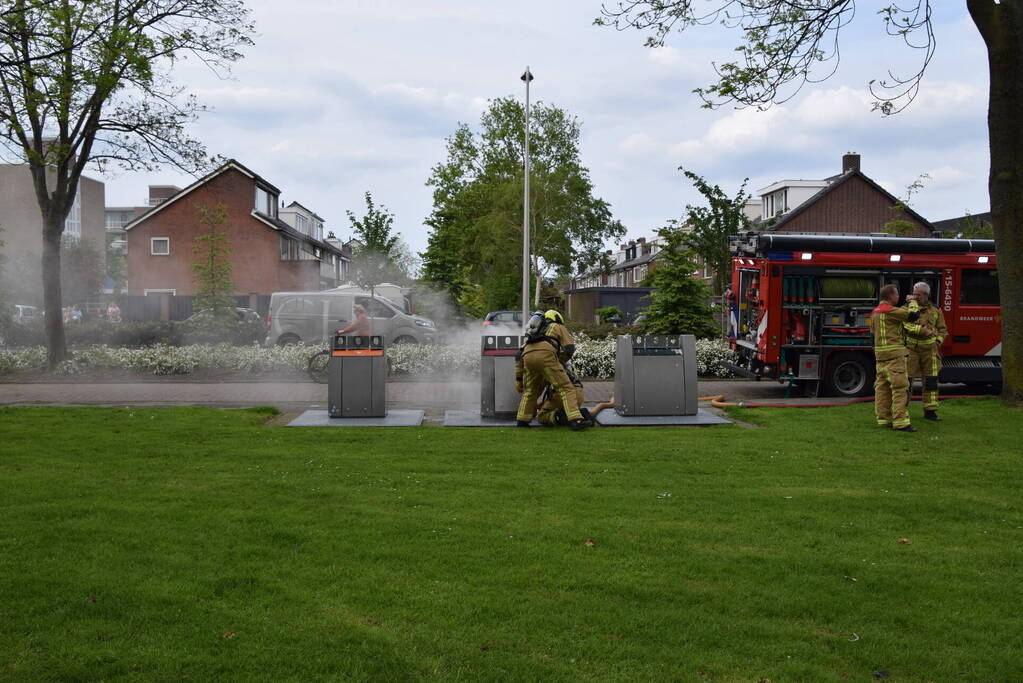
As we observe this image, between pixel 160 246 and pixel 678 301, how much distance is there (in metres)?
35.8

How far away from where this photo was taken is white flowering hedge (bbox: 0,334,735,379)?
1928cm

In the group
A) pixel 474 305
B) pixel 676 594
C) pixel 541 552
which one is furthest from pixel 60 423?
pixel 474 305

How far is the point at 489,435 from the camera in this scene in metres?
10.5

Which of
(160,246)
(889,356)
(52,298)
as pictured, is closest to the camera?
(889,356)

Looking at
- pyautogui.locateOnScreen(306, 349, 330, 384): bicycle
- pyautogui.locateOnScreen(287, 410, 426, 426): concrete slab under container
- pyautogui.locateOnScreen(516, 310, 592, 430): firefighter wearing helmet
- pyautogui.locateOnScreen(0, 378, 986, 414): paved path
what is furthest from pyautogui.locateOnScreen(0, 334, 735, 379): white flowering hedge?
pyautogui.locateOnScreen(516, 310, 592, 430): firefighter wearing helmet

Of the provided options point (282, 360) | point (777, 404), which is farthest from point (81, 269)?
point (777, 404)

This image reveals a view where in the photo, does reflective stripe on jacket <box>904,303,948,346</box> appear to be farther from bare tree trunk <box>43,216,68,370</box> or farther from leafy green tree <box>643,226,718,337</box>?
bare tree trunk <box>43,216,68,370</box>

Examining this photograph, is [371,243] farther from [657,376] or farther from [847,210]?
[847,210]

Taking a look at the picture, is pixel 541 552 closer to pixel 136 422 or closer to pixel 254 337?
pixel 136 422

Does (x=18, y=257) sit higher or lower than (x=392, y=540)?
higher

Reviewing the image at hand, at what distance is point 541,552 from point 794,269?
1147 centimetres

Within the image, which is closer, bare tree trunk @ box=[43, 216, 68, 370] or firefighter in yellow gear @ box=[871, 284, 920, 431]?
firefighter in yellow gear @ box=[871, 284, 920, 431]

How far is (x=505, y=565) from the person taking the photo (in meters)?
5.01

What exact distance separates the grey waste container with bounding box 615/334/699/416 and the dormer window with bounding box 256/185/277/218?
40.0m
